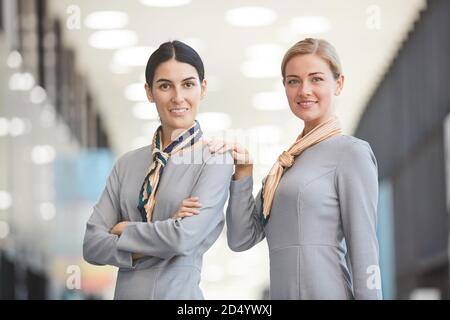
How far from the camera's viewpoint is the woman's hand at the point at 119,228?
2.79 meters

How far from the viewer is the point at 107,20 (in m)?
3.87

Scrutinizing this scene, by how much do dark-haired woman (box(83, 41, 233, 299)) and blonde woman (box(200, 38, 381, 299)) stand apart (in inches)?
4.2

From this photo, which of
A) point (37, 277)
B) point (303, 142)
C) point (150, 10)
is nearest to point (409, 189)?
point (37, 277)

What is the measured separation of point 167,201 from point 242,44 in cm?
162

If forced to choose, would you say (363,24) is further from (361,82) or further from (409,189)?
(409,189)

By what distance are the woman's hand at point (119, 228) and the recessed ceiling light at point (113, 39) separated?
1269 mm

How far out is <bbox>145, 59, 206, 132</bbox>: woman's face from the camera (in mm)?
2859

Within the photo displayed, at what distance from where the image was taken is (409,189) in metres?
6.23

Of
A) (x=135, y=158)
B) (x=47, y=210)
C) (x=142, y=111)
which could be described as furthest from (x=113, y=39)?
(x=47, y=210)

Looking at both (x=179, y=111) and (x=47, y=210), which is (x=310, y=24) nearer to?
(x=179, y=111)

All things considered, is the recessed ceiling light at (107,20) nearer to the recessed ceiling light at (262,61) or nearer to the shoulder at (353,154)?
the recessed ceiling light at (262,61)

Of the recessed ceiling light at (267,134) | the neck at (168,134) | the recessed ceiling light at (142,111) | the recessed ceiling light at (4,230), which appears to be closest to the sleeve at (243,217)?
the neck at (168,134)
